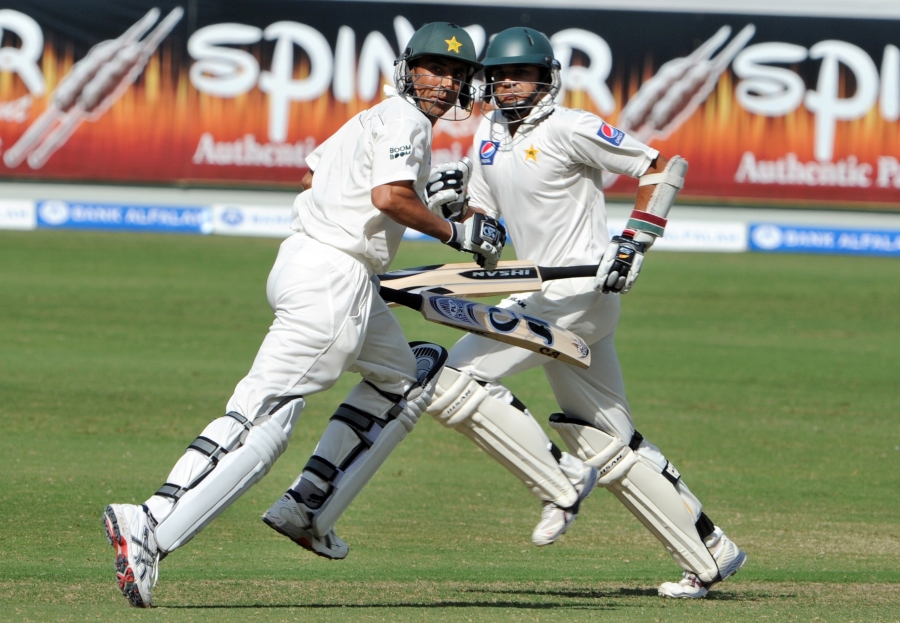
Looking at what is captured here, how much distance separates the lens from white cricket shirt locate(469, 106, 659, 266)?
15.3 feet

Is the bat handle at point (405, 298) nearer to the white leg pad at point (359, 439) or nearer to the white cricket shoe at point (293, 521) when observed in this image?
the white leg pad at point (359, 439)

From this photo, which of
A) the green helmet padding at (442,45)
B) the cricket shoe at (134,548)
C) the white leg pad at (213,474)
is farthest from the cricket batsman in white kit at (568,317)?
the cricket shoe at (134,548)

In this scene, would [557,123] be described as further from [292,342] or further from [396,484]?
[396,484]

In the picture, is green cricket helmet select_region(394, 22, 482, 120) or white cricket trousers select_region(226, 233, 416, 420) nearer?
white cricket trousers select_region(226, 233, 416, 420)

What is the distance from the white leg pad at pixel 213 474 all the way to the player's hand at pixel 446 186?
106cm

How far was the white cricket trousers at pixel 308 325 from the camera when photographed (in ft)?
12.7

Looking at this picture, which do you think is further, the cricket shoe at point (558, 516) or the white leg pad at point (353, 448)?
the cricket shoe at point (558, 516)

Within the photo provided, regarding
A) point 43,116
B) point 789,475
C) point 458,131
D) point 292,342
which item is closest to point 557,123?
point 292,342

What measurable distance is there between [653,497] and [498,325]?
88 centimetres

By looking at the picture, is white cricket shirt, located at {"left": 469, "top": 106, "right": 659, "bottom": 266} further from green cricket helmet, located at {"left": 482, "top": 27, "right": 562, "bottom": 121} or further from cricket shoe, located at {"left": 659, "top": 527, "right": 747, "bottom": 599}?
cricket shoe, located at {"left": 659, "top": 527, "right": 747, "bottom": 599}

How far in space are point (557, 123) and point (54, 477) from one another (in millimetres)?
3013

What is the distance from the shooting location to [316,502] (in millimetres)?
4277

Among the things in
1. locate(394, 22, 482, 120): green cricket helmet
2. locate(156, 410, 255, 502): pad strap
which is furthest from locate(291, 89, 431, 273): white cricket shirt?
locate(156, 410, 255, 502): pad strap

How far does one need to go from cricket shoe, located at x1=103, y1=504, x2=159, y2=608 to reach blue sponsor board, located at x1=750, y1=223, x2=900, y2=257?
16883 millimetres
